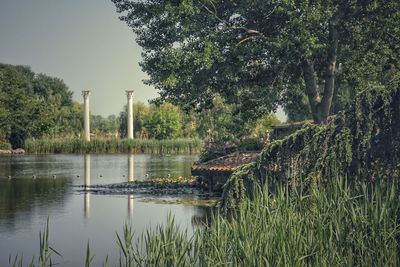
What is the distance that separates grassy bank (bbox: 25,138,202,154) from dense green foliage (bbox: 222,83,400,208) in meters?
58.8

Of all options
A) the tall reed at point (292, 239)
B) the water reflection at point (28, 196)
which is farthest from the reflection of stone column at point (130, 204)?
the tall reed at point (292, 239)

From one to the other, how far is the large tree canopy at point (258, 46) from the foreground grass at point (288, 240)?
742 inches

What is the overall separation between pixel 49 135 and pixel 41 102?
14.7 feet

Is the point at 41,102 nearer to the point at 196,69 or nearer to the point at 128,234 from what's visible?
the point at 196,69

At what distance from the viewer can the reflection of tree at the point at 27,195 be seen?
72.5 ft

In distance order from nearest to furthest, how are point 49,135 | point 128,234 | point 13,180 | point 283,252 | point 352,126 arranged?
point 283,252
point 128,234
point 352,126
point 13,180
point 49,135

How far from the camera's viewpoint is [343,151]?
37.1 feet

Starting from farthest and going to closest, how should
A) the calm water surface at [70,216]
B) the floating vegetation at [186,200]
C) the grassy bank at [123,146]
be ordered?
the grassy bank at [123,146] < the floating vegetation at [186,200] < the calm water surface at [70,216]

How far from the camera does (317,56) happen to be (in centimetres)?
3155

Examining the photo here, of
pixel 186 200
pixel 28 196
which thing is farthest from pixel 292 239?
pixel 28 196

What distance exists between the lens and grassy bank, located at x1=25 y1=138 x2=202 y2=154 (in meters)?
71.2

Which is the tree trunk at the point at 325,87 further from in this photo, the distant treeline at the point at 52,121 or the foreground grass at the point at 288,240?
the distant treeline at the point at 52,121

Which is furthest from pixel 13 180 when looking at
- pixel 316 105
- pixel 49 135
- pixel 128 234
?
pixel 49 135

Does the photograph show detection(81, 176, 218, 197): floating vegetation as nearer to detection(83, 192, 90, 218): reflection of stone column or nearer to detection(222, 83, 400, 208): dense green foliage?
detection(83, 192, 90, 218): reflection of stone column
